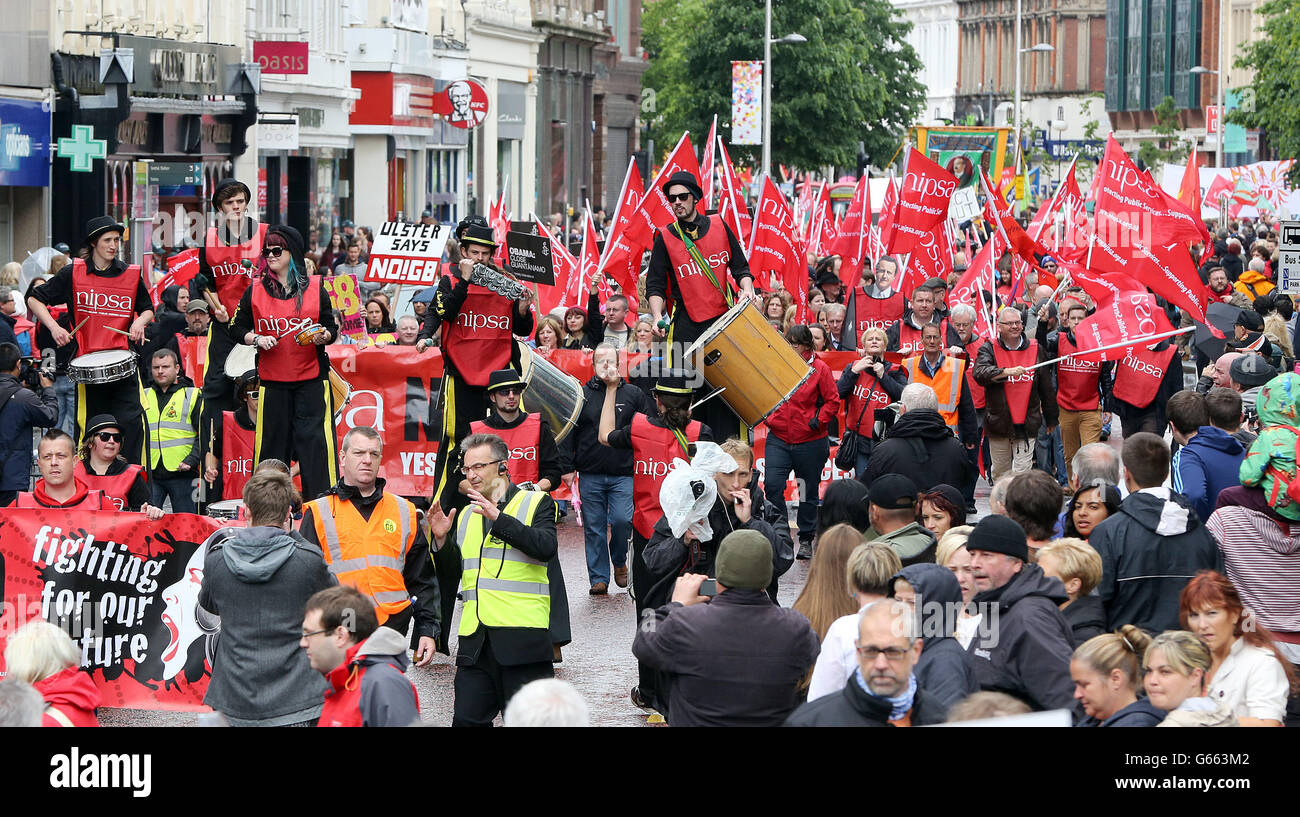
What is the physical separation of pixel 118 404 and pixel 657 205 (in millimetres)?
9196

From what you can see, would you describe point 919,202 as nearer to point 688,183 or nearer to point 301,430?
point 688,183

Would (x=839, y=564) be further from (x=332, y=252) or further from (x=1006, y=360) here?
(x=332, y=252)

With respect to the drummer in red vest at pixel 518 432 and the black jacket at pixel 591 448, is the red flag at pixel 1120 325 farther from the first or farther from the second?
the drummer in red vest at pixel 518 432

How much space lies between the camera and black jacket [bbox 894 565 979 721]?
6.88 metres

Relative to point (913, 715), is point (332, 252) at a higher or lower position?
higher

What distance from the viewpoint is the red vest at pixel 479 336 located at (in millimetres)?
12500

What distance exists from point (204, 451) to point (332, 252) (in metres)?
20.0

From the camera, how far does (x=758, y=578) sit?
702 centimetres

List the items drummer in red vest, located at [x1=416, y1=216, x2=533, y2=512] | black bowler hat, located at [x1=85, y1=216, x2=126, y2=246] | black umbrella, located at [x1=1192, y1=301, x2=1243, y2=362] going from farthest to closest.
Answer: black umbrella, located at [x1=1192, y1=301, x2=1243, y2=362] < black bowler hat, located at [x1=85, y1=216, x2=126, y2=246] < drummer in red vest, located at [x1=416, y1=216, x2=533, y2=512]

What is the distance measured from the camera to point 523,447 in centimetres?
1145

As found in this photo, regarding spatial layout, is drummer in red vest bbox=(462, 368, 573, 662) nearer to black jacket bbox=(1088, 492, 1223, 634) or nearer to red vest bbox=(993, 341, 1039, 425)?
black jacket bbox=(1088, 492, 1223, 634)

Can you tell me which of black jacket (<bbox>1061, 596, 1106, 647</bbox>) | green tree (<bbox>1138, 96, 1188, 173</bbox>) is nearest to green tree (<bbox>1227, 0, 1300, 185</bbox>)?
green tree (<bbox>1138, 96, 1188, 173</bbox>)

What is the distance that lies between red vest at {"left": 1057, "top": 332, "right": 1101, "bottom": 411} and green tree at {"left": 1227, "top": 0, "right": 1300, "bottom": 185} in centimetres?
2845
